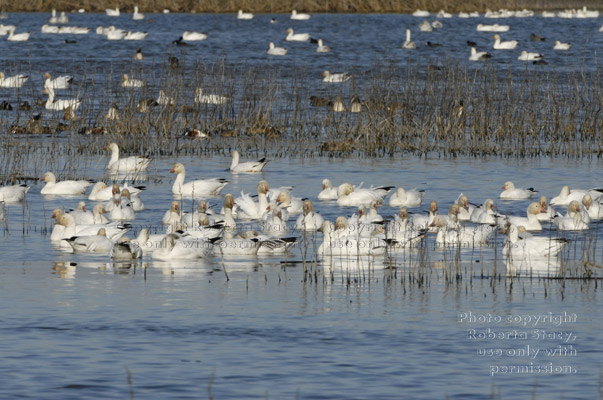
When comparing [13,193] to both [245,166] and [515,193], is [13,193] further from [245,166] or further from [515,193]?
[515,193]

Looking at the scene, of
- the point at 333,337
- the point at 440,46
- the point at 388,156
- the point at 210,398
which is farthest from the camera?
the point at 440,46

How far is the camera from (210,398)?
29.5 feet

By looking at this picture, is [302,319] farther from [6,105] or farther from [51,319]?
[6,105]

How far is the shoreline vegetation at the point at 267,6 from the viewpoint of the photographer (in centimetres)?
8344

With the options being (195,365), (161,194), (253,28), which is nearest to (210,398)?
(195,365)

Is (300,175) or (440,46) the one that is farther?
(440,46)

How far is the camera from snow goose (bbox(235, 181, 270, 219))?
18.7 metres

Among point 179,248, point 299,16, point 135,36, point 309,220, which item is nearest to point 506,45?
point 135,36

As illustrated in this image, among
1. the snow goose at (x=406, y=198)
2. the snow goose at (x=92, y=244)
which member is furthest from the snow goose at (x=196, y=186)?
the snow goose at (x=92, y=244)

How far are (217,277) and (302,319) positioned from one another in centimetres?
232

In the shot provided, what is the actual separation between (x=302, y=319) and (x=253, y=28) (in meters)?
59.4

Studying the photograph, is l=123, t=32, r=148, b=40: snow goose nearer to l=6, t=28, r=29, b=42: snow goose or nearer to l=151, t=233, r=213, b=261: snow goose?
l=6, t=28, r=29, b=42: snow goose

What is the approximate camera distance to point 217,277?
13945mm

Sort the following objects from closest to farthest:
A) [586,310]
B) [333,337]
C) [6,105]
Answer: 1. [333,337]
2. [586,310]
3. [6,105]
